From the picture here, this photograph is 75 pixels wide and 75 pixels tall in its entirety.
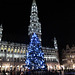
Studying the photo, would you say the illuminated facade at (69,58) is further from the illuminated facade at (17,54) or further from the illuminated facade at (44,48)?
the illuminated facade at (17,54)

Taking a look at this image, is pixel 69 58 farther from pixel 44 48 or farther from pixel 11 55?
pixel 11 55

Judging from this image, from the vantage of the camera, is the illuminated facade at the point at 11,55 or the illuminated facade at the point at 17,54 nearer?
the illuminated facade at the point at 11,55

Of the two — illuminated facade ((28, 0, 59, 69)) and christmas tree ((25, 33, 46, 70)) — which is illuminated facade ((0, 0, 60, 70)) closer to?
illuminated facade ((28, 0, 59, 69))

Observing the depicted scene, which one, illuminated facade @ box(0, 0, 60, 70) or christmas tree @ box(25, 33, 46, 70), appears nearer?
christmas tree @ box(25, 33, 46, 70)

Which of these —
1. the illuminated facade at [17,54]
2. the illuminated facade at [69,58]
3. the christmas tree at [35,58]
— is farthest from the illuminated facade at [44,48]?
the christmas tree at [35,58]

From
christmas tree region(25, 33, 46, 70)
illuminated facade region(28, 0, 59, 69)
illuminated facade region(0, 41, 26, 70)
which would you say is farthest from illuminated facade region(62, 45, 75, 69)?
christmas tree region(25, 33, 46, 70)

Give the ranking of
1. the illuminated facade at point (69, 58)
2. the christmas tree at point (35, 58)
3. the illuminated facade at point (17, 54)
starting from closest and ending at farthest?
the christmas tree at point (35, 58) < the illuminated facade at point (17, 54) < the illuminated facade at point (69, 58)

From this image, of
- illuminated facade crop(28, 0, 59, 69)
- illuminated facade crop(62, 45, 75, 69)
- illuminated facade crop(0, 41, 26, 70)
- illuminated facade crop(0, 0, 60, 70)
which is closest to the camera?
illuminated facade crop(0, 41, 26, 70)

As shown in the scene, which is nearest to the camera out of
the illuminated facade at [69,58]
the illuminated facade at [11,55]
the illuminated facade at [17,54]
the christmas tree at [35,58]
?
the christmas tree at [35,58]

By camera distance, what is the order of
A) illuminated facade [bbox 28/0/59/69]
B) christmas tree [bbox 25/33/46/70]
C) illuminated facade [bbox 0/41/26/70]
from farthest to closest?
illuminated facade [bbox 28/0/59/69] < illuminated facade [bbox 0/41/26/70] < christmas tree [bbox 25/33/46/70]

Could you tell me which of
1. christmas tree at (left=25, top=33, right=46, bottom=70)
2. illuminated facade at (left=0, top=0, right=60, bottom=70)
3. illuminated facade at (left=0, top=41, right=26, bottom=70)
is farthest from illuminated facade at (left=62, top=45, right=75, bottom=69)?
christmas tree at (left=25, top=33, right=46, bottom=70)

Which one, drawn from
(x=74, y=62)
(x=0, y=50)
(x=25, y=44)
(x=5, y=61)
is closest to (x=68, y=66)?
(x=74, y=62)

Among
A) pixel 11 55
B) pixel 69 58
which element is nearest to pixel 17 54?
pixel 11 55

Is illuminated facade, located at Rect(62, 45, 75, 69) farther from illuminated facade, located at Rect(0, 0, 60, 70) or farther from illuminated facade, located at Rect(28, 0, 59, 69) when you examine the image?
illuminated facade, located at Rect(0, 0, 60, 70)
